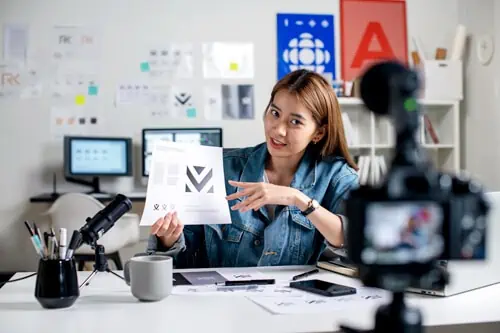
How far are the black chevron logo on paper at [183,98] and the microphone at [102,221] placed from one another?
3.07 meters

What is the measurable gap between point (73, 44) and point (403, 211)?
409cm

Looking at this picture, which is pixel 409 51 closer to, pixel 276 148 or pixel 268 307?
pixel 276 148

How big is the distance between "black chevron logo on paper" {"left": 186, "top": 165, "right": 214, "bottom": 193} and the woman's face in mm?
281

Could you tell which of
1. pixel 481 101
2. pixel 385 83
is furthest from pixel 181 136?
pixel 385 83

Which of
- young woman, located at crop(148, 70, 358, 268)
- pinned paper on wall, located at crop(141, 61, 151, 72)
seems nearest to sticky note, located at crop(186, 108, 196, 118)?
pinned paper on wall, located at crop(141, 61, 151, 72)

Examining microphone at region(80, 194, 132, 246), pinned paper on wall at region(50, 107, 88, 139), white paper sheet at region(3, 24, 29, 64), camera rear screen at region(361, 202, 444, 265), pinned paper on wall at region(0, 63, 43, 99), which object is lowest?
microphone at region(80, 194, 132, 246)

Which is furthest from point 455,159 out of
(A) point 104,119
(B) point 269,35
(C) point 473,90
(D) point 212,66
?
(A) point 104,119

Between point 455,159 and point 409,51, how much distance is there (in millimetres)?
958

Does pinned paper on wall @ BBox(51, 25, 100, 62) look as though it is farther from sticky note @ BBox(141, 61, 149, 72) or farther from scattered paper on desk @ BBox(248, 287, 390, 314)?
scattered paper on desk @ BBox(248, 287, 390, 314)

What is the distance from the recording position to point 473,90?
14.8 feet

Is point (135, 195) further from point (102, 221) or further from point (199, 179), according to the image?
point (102, 221)

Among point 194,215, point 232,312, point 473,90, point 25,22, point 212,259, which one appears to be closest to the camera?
point 232,312

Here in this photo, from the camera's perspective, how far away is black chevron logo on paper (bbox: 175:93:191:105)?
4.34 m

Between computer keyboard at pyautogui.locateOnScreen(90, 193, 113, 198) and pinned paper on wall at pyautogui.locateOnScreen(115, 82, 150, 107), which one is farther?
pinned paper on wall at pyautogui.locateOnScreen(115, 82, 150, 107)
